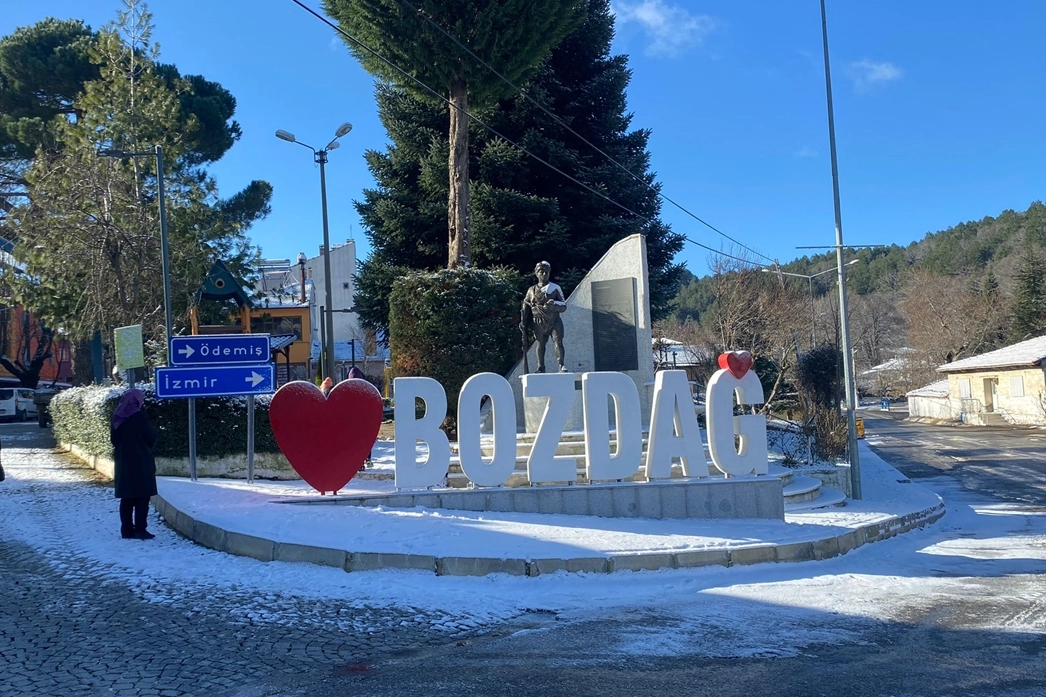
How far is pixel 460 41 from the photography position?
755 inches

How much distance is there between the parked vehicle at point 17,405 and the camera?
36.3 meters

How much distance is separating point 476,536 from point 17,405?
3584 centimetres

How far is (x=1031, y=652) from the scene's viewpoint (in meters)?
5.57

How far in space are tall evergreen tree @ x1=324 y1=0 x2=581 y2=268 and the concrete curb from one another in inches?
431

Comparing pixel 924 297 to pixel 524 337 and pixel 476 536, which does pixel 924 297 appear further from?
pixel 476 536

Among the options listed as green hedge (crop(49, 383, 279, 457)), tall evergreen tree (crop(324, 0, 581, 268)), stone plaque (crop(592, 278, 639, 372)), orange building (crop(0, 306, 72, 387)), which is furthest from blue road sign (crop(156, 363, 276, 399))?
orange building (crop(0, 306, 72, 387))

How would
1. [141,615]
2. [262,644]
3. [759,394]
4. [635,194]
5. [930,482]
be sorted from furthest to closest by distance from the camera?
[635,194]
[930,482]
[759,394]
[141,615]
[262,644]

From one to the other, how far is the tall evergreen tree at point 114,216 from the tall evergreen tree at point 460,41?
252 inches

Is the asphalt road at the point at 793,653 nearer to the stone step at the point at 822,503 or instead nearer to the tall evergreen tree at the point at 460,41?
the stone step at the point at 822,503

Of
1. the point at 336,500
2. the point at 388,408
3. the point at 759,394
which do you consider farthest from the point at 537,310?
the point at 388,408

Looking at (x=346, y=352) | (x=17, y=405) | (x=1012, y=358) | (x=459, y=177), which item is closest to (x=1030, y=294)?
(x=1012, y=358)

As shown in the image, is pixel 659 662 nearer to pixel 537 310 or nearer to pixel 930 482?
pixel 537 310

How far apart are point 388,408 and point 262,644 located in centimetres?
2029

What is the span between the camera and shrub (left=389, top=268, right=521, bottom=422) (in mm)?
16922
